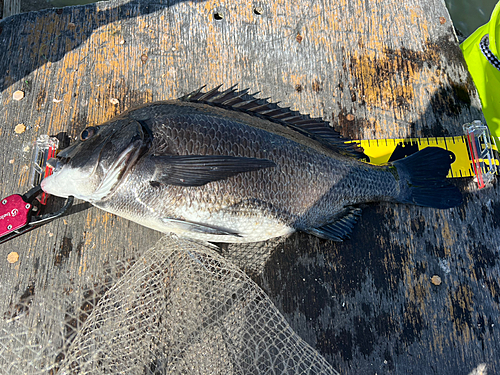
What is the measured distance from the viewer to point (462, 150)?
2230 mm

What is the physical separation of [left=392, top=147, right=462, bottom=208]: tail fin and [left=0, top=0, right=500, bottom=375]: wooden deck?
0.17 metres

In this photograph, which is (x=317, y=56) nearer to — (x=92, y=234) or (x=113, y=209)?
(x=113, y=209)

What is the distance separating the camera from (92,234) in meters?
2.07

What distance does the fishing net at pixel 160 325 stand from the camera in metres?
1.62

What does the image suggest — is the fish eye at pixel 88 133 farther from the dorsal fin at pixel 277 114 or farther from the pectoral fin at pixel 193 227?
the pectoral fin at pixel 193 227

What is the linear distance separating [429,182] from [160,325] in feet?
6.53

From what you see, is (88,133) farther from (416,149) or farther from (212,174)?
(416,149)

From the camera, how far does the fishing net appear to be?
162 centimetres

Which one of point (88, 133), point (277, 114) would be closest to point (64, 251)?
point (88, 133)

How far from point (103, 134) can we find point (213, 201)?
2.59 feet

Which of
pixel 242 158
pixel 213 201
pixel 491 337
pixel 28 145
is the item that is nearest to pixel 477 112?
pixel 491 337

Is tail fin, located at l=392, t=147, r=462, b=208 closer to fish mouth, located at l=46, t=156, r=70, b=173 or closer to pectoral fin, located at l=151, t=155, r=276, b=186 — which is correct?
pectoral fin, located at l=151, t=155, r=276, b=186

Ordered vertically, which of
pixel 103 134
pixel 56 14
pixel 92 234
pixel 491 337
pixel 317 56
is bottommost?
pixel 491 337

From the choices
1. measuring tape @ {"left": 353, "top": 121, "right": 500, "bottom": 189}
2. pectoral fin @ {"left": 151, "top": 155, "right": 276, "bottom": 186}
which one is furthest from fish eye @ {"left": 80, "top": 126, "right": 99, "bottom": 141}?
measuring tape @ {"left": 353, "top": 121, "right": 500, "bottom": 189}
